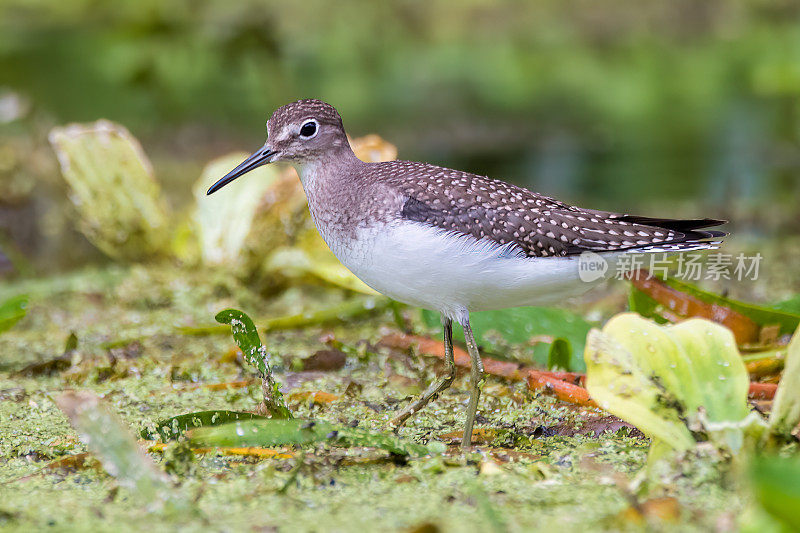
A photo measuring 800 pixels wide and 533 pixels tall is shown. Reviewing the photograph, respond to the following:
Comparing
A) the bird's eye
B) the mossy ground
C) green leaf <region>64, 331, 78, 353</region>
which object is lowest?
the mossy ground

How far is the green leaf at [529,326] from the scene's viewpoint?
10.1 feet

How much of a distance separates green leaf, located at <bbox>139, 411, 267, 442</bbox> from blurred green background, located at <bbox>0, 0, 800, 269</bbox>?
3108 mm

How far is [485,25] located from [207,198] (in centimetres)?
1426

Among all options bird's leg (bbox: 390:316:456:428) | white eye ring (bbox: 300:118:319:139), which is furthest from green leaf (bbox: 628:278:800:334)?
white eye ring (bbox: 300:118:319:139)

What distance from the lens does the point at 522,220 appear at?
2564mm

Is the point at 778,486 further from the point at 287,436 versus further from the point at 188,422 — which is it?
the point at 188,422

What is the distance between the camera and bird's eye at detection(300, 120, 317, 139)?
2.81m

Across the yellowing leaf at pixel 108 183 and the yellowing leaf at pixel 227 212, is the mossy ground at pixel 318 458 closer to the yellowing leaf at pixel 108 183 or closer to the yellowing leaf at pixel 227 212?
the yellowing leaf at pixel 227 212

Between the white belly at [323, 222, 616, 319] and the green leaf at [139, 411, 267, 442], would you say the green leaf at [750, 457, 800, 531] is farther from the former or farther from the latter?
the green leaf at [139, 411, 267, 442]

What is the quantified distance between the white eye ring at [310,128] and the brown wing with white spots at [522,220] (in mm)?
267

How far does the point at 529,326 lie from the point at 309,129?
3.25 feet

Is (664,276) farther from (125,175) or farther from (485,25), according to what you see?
(485,25)

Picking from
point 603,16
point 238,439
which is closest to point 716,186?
point 238,439

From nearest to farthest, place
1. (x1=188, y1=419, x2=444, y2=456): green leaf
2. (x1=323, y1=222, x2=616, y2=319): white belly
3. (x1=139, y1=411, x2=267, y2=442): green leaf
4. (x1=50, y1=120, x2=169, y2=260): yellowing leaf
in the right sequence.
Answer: (x1=188, y1=419, x2=444, y2=456): green leaf, (x1=139, y1=411, x2=267, y2=442): green leaf, (x1=323, y1=222, x2=616, y2=319): white belly, (x1=50, y1=120, x2=169, y2=260): yellowing leaf
